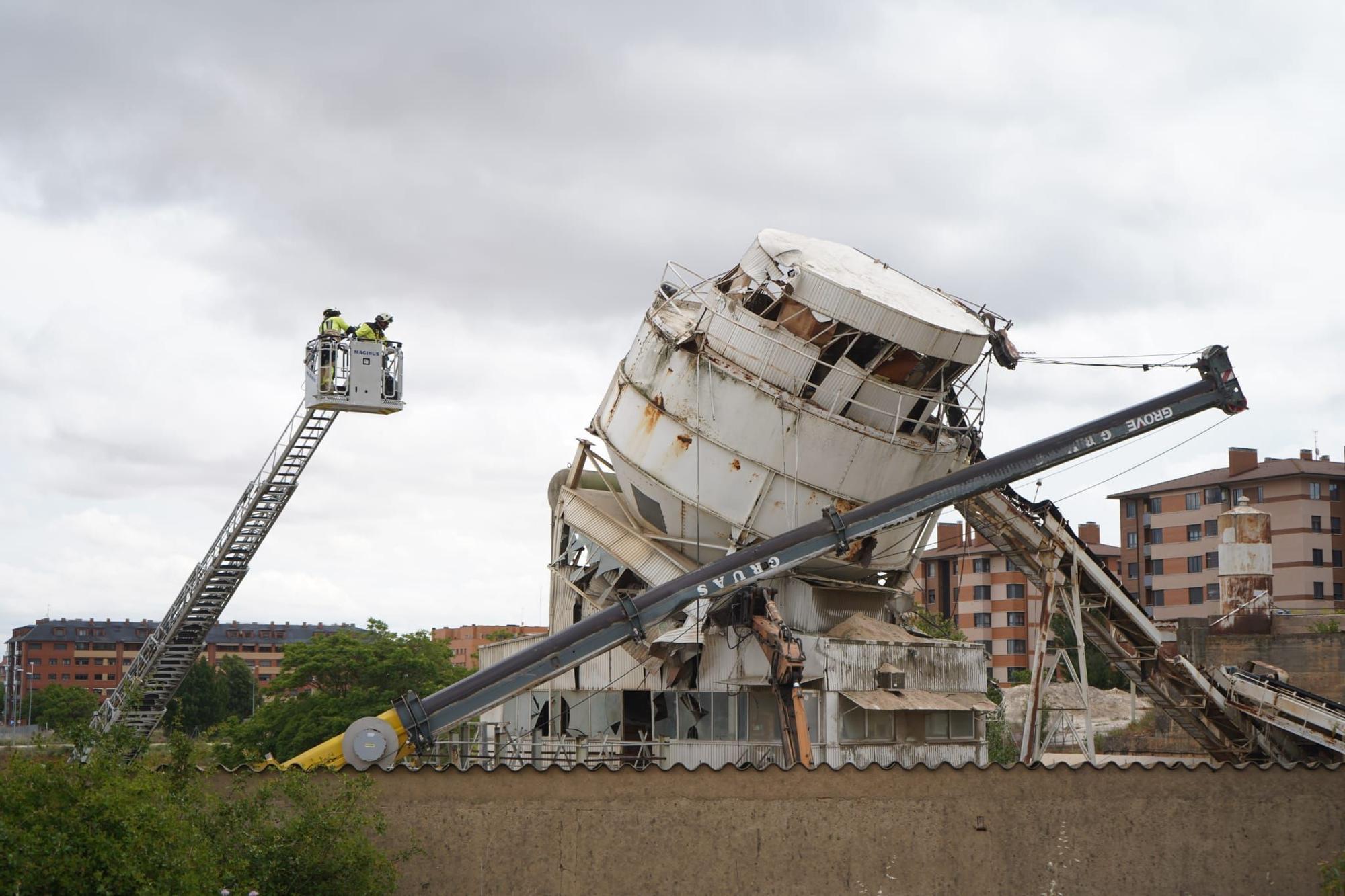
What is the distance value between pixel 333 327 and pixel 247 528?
5988 millimetres

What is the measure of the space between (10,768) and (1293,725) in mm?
27851

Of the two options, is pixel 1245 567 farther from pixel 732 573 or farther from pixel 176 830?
pixel 176 830

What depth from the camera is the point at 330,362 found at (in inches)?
1260

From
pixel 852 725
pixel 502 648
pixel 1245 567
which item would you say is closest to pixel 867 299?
pixel 852 725

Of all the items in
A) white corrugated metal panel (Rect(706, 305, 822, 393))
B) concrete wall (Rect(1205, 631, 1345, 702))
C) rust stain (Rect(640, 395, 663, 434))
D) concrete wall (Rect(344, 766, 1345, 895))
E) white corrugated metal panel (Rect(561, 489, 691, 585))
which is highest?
white corrugated metal panel (Rect(706, 305, 822, 393))

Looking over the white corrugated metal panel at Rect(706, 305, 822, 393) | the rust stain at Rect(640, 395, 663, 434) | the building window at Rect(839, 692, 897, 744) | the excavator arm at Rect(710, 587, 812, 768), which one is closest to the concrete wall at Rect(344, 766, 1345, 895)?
the excavator arm at Rect(710, 587, 812, 768)

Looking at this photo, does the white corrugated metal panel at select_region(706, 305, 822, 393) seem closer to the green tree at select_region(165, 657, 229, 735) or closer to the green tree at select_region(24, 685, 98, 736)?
the green tree at select_region(165, 657, 229, 735)

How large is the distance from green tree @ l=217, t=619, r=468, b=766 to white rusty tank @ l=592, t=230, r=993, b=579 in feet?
102

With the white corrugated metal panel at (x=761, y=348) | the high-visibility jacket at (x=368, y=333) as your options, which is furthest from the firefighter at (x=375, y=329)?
the white corrugated metal panel at (x=761, y=348)

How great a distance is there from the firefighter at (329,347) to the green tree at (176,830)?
584 inches

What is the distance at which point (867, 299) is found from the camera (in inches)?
1104

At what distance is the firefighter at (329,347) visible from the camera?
3189cm

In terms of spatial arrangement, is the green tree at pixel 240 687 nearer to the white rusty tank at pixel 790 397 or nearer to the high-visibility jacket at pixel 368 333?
the high-visibility jacket at pixel 368 333

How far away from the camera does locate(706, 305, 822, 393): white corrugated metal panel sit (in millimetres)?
28438
